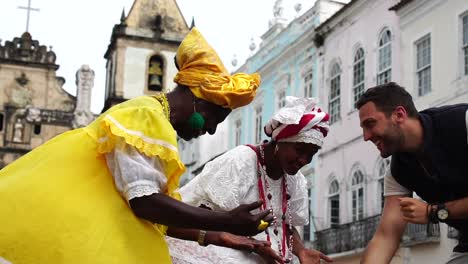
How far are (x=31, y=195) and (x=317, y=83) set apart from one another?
21833mm

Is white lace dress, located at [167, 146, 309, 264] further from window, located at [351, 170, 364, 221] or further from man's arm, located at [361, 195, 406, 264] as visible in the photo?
window, located at [351, 170, 364, 221]

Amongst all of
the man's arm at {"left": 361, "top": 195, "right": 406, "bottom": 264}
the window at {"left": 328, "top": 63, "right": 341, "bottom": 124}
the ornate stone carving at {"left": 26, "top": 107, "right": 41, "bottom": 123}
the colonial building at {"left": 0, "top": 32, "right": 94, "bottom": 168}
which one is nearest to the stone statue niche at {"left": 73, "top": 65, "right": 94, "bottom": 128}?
the colonial building at {"left": 0, "top": 32, "right": 94, "bottom": 168}

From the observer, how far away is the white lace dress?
4902 millimetres

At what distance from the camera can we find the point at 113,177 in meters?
3.67

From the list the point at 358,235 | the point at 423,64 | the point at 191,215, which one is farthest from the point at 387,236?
the point at 358,235

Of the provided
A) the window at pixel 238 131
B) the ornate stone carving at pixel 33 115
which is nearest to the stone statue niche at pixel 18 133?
the ornate stone carving at pixel 33 115

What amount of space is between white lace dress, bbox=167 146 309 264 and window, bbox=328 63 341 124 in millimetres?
18990

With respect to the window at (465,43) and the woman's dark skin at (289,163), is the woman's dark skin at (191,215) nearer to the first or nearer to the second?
the woman's dark skin at (289,163)

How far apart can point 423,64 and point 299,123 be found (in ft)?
53.2

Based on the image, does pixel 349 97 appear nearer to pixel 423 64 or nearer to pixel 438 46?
pixel 423 64

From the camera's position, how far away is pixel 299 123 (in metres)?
4.84

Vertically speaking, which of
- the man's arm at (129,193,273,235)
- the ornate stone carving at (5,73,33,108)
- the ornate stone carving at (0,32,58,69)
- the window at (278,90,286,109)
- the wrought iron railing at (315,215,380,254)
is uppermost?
the ornate stone carving at (0,32,58,69)

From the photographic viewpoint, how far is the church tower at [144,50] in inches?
1692

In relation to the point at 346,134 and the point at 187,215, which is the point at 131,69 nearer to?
the point at 346,134
